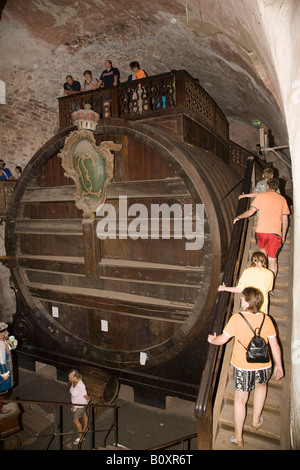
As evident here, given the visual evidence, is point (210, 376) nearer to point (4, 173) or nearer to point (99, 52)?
point (4, 173)

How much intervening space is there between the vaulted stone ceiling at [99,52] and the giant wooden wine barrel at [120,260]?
2036 mm

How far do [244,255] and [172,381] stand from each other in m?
2.02

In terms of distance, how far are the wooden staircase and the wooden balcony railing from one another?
9.15ft

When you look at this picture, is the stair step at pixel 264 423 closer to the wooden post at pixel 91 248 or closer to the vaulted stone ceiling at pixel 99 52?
the wooden post at pixel 91 248

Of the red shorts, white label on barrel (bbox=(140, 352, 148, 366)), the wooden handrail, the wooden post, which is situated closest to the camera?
the wooden handrail

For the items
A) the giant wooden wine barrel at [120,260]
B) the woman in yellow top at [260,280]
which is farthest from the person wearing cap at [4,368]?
the woman in yellow top at [260,280]

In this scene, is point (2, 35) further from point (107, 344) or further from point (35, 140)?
point (107, 344)

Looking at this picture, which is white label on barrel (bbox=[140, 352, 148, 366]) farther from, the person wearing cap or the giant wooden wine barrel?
the person wearing cap

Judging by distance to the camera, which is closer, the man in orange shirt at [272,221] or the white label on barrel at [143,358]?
the man in orange shirt at [272,221]

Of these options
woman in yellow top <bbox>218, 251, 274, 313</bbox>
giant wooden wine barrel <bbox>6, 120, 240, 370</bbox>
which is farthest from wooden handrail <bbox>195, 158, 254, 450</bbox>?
giant wooden wine barrel <bbox>6, 120, 240, 370</bbox>

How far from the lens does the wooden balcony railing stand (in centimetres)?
432

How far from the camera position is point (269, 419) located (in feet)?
8.75

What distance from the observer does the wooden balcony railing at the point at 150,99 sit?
14.2 ft

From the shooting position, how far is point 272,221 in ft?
11.5
